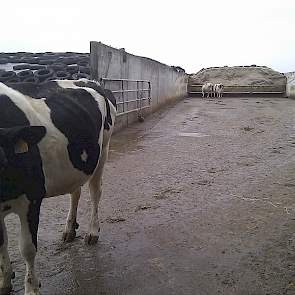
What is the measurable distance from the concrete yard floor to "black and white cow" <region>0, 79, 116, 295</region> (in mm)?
405

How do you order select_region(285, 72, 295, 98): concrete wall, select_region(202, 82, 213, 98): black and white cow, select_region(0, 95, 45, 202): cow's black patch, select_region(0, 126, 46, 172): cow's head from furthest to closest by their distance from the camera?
select_region(202, 82, 213, 98): black and white cow → select_region(285, 72, 295, 98): concrete wall → select_region(0, 95, 45, 202): cow's black patch → select_region(0, 126, 46, 172): cow's head

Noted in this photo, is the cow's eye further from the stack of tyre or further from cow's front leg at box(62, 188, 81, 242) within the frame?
the stack of tyre

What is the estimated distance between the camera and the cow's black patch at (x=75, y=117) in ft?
10.6

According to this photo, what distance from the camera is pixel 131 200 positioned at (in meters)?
5.35

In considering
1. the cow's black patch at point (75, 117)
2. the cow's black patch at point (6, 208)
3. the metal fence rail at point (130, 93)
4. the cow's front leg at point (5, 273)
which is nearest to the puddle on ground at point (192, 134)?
the metal fence rail at point (130, 93)

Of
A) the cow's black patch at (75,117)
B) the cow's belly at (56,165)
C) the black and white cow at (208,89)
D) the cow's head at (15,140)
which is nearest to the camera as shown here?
the cow's head at (15,140)

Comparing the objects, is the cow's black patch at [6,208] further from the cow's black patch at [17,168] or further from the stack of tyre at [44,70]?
the stack of tyre at [44,70]

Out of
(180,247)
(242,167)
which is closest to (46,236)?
(180,247)

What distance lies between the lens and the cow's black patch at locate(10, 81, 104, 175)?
3217 millimetres

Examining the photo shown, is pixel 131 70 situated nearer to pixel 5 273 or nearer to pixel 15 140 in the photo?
pixel 5 273

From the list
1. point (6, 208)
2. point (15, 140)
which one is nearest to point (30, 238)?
point (6, 208)

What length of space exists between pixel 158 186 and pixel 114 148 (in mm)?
3401

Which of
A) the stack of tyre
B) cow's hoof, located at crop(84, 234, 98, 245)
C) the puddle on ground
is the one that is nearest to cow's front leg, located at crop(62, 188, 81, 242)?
Answer: cow's hoof, located at crop(84, 234, 98, 245)

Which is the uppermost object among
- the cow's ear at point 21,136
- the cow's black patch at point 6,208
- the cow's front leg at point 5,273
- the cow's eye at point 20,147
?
the cow's ear at point 21,136
